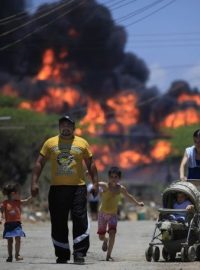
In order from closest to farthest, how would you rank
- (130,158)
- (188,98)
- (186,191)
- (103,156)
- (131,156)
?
(186,191) → (103,156) → (188,98) → (130,158) → (131,156)

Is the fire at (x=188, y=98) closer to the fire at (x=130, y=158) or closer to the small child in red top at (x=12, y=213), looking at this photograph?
the fire at (x=130, y=158)

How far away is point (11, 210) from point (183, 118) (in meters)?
102

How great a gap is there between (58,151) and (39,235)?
8.94m

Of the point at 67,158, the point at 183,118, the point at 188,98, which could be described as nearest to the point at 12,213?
the point at 67,158

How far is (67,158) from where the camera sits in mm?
14148

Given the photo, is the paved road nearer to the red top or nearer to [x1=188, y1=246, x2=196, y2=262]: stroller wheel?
[x1=188, y1=246, x2=196, y2=262]: stroller wheel

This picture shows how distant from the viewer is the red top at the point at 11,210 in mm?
15602

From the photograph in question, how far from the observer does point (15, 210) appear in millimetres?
15641

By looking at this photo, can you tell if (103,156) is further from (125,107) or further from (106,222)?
(106,222)

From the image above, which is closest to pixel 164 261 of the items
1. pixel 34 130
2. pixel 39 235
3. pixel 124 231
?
pixel 39 235

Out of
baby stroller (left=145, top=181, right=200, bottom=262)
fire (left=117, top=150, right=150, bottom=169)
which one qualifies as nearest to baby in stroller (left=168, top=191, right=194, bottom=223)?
baby stroller (left=145, top=181, right=200, bottom=262)

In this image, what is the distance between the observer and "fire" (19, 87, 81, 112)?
302 feet


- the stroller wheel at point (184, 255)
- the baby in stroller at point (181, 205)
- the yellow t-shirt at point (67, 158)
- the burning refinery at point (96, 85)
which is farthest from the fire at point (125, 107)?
the yellow t-shirt at point (67, 158)

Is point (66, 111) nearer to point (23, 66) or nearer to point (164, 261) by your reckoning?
point (23, 66)
